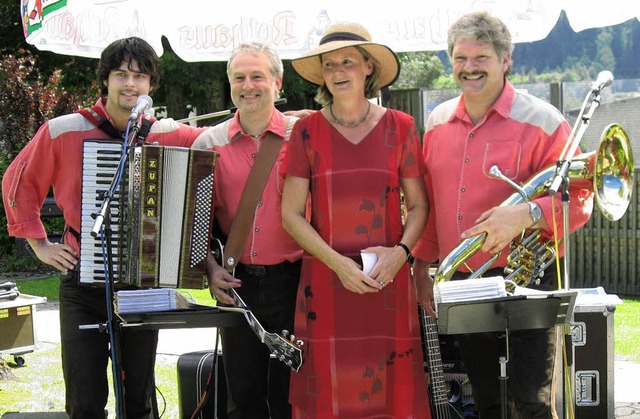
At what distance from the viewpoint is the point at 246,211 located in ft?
12.9

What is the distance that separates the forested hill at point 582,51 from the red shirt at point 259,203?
735 centimetres

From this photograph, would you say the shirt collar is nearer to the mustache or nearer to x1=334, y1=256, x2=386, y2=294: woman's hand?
x1=334, y1=256, x2=386, y2=294: woman's hand

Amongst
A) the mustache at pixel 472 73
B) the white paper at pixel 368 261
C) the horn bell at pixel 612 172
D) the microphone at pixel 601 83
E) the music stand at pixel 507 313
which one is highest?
the mustache at pixel 472 73

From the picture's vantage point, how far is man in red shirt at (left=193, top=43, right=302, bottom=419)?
4000mm

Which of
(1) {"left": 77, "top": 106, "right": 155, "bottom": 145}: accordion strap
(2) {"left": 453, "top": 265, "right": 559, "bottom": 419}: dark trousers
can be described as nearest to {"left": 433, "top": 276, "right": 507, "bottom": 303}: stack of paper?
(2) {"left": 453, "top": 265, "right": 559, "bottom": 419}: dark trousers

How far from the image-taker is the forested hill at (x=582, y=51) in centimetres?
1092

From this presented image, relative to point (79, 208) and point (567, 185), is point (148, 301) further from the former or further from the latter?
point (567, 185)

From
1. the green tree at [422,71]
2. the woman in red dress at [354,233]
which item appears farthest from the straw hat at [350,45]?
the green tree at [422,71]

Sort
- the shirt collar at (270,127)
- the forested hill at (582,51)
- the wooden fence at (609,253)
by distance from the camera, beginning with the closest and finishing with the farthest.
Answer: the shirt collar at (270,127), the wooden fence at (609,253), the forested hill at (582,51)

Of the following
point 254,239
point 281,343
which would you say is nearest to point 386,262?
point 281,343

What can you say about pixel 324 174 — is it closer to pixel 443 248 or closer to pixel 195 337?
pixel 443 248

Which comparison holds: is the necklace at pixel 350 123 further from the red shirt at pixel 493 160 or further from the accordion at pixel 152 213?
the accordion at pixel 152 213

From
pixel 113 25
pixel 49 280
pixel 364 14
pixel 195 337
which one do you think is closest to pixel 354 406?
pixel 364 14

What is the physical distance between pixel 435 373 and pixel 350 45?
1754 millimetres
